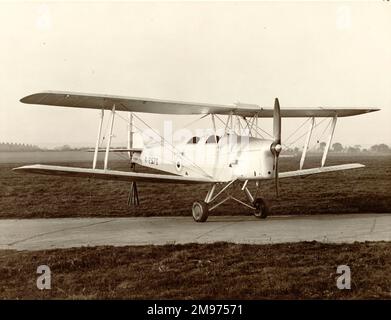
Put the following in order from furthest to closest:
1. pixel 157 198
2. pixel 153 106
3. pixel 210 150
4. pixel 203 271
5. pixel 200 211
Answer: pixel 157 198 < pixel 210 150 < pixel 153 106 < pixel 200 211 < pixel 203 271

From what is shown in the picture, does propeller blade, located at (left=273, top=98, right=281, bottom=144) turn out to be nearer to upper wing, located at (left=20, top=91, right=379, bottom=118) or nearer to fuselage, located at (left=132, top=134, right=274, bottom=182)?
fuselage, located at (left=132, top=134, right=274, bottom=182)

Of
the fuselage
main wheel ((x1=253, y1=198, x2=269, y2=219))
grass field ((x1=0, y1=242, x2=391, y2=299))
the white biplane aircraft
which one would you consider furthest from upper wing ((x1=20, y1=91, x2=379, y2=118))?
grass field ((x1=0, y1=242, x2=391, y2=299))

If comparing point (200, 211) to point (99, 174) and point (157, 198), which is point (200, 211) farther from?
point (157, 198)

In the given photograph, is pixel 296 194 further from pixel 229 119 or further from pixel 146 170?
pixel 146 170

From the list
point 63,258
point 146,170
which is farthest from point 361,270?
point 146,170

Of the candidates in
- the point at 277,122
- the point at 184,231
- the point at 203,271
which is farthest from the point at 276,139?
the point at 203,271
